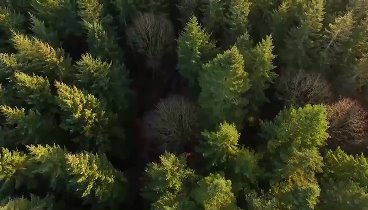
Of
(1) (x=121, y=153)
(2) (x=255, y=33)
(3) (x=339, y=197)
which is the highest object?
(2) (x=255, y=33)

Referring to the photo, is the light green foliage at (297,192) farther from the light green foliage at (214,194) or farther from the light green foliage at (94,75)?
the light green foliage at (94,75)

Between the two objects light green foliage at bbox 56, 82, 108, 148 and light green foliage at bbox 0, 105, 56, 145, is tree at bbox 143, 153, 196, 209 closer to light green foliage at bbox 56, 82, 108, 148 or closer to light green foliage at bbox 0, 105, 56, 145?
light green foliage at bbox 56, 82, 108, 148

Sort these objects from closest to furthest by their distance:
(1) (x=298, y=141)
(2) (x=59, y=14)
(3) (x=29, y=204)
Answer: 1. (1) (x=298, y=141)
2. (3) (x=29, y=204)
3. (2) (x=59, y=14)

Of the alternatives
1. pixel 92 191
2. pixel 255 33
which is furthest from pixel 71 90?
pixel 255 33

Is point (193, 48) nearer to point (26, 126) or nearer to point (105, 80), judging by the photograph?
point (105, 80)

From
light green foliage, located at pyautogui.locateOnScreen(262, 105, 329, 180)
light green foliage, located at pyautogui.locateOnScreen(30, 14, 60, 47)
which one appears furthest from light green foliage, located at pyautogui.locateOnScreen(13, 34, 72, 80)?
light green foliage, located at pyautogui.locateOnScreen(262, 105, 329, 180)

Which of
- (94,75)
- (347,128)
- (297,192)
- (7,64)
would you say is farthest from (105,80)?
(347,128)

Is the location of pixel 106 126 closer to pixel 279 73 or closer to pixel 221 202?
pixel 221 202
